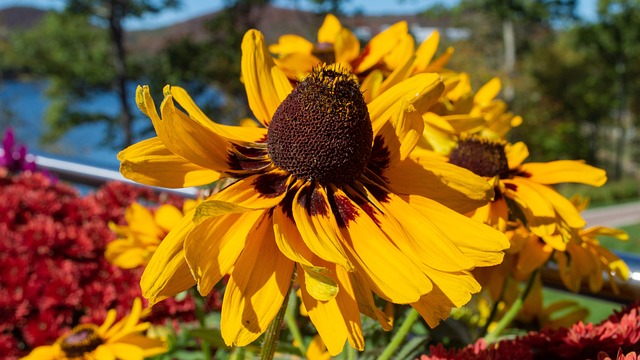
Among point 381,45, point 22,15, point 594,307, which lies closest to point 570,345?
point 381,45

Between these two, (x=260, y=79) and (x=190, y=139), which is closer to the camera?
(x=190, y=139)

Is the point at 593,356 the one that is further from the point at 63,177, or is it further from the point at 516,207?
the point at 63,177

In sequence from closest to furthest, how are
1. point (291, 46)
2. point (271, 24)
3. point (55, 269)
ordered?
1. point (291, 46)
2. point (55, 269)
3. point (271, 24)

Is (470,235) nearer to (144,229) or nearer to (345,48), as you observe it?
(345,48)

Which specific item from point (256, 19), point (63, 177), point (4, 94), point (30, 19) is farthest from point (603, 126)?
point (30, 19)

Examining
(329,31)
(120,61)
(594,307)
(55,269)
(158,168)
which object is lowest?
(594,307)

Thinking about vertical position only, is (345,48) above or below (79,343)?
above

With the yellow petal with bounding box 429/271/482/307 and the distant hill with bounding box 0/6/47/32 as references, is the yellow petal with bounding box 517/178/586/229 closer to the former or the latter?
the yellow petal with bounding box 429/271/482/307
